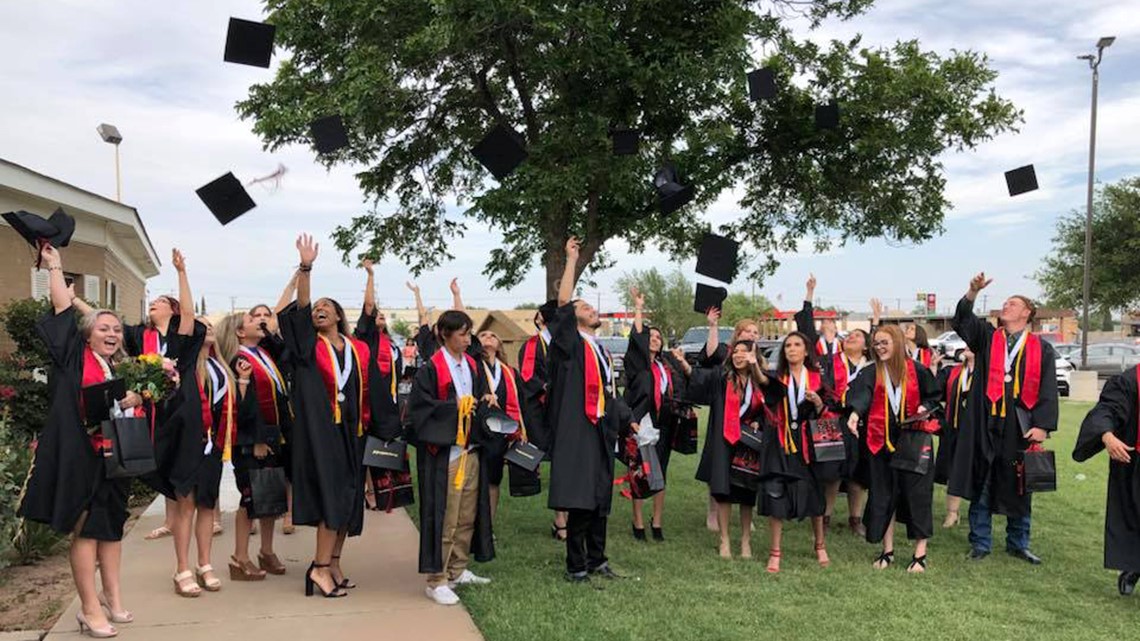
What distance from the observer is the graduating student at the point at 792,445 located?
6.15 m

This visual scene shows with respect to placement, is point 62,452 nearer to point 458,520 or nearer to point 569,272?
point 458,520

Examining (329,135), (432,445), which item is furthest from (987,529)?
(329,135)

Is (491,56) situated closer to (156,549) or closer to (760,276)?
(760,276)

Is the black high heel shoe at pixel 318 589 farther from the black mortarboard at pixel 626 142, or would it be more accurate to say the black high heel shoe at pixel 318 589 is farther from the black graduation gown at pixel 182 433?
the black mortarboard at pixel 626 142

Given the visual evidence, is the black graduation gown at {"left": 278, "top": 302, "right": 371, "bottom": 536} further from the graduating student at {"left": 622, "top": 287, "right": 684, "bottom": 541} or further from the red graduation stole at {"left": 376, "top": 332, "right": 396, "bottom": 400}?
the graduating student at {"left": 622, "top": 287, "right": 684, "bottom": 541}

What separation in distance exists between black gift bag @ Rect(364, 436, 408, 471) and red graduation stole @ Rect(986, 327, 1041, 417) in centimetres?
428

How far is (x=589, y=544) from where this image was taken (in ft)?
19.5

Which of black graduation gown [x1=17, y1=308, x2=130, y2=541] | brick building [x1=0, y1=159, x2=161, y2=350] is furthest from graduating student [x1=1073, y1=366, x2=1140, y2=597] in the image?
brick building [x1=0, y1=159, x2=161, y2=350]

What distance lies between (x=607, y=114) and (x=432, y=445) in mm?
6269

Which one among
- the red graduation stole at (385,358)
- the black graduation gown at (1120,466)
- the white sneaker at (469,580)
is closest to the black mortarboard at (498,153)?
the red graduation stole at (385,358)

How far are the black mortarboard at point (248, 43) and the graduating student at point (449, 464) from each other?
3.55 meters

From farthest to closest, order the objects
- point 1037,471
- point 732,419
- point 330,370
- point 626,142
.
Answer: point 626,142 → point 732,419 → point 1037,471 → point 330,370

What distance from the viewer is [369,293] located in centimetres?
668

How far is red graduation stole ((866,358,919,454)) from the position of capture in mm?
6375
